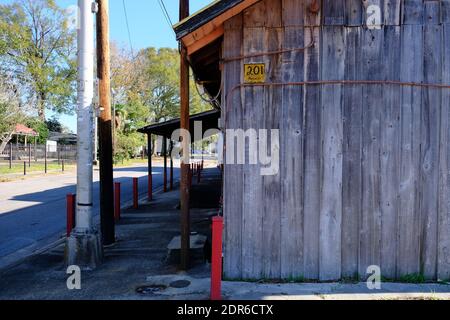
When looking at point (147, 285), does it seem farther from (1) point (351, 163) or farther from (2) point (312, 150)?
(1) point (351, 163)

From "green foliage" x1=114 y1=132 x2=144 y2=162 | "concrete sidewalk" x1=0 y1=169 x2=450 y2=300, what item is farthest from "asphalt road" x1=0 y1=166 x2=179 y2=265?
"green foliage" x1=114 y1=132 x2=144 y2=162

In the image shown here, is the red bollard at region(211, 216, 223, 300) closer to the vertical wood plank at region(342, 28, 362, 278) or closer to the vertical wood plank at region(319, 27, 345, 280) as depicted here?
the vertical wood plank at region(319, 27, 345, 280)

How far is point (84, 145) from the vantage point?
21.1 ft

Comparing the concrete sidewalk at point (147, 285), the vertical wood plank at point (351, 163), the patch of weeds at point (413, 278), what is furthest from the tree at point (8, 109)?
the patch of weeds at point (413, 278)

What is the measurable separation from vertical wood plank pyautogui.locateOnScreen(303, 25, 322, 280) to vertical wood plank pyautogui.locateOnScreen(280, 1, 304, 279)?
67 millimetres

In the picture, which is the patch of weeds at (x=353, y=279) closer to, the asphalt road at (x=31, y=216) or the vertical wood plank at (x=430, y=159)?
the vertical wood plank at (x=430, y=159)

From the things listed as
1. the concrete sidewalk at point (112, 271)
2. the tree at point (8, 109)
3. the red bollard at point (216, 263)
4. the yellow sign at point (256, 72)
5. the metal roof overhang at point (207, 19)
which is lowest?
the concrete sidewalk at point (112, 271)

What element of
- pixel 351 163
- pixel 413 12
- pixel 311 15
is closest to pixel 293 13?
pixel 311 15

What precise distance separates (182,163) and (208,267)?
1593 mm

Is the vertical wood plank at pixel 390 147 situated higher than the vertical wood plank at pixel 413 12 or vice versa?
the vertical wood plank at pixel 413 12

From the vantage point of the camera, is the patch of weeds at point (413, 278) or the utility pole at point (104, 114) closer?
the patch of weeds at point (413, 278)

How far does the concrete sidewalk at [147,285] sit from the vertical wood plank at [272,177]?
13.1 inches

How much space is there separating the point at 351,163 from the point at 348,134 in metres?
0.39

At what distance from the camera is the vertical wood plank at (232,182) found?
549cm
